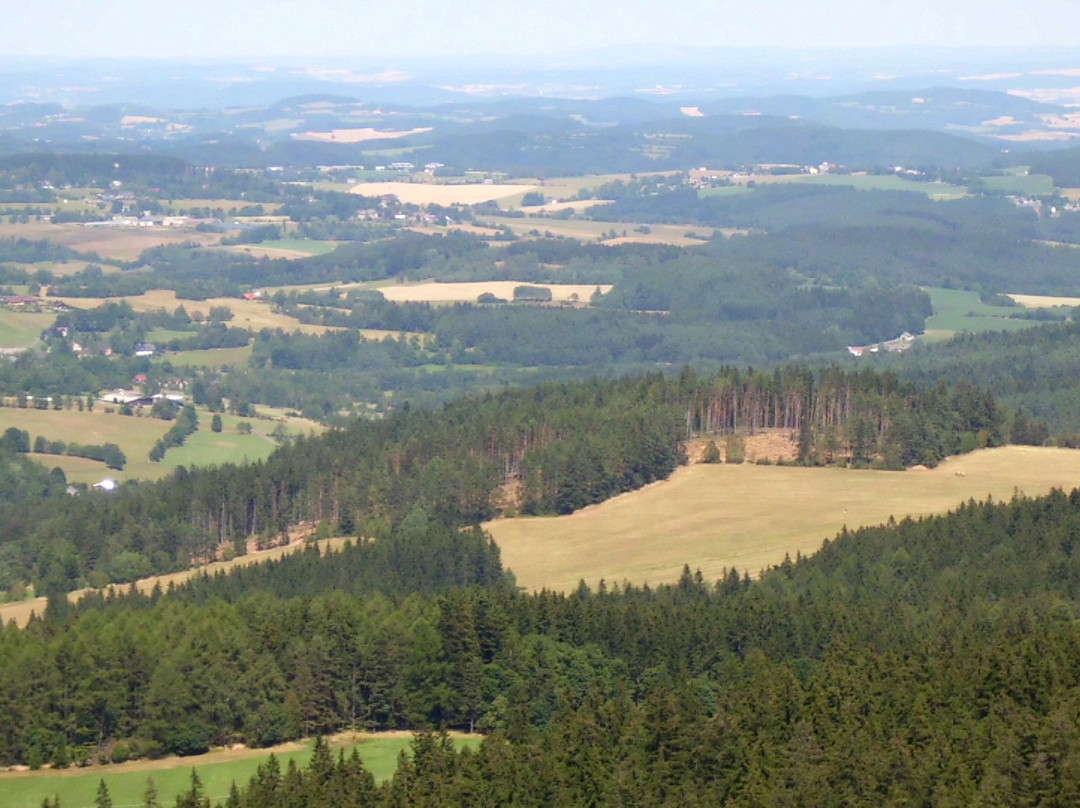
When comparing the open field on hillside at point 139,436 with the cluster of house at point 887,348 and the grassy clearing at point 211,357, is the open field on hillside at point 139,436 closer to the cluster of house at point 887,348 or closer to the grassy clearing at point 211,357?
the grassy clearing at point 211,357

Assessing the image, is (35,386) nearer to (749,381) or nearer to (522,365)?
(522,365)

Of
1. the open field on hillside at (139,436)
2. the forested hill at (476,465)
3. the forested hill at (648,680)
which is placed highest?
the forested hill at (648,680)

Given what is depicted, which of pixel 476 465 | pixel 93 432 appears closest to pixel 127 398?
pixel 93 432

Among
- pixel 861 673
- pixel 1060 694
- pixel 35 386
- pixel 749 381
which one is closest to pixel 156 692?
pixel 861 673

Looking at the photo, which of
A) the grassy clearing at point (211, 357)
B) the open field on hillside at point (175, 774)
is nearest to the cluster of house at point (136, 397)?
the grassy clearing at point (211, 357)

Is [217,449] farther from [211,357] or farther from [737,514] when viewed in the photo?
[737,514]

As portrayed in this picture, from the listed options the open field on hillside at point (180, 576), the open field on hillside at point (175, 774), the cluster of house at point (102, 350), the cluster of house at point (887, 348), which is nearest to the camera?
the open field on hillside at point (175, 774)

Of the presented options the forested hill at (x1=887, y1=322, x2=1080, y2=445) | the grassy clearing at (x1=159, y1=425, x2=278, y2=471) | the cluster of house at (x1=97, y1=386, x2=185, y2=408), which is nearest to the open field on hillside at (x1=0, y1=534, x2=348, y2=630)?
the grassy clearing at (x1=159, y1=425, x2=278, y2=471)
